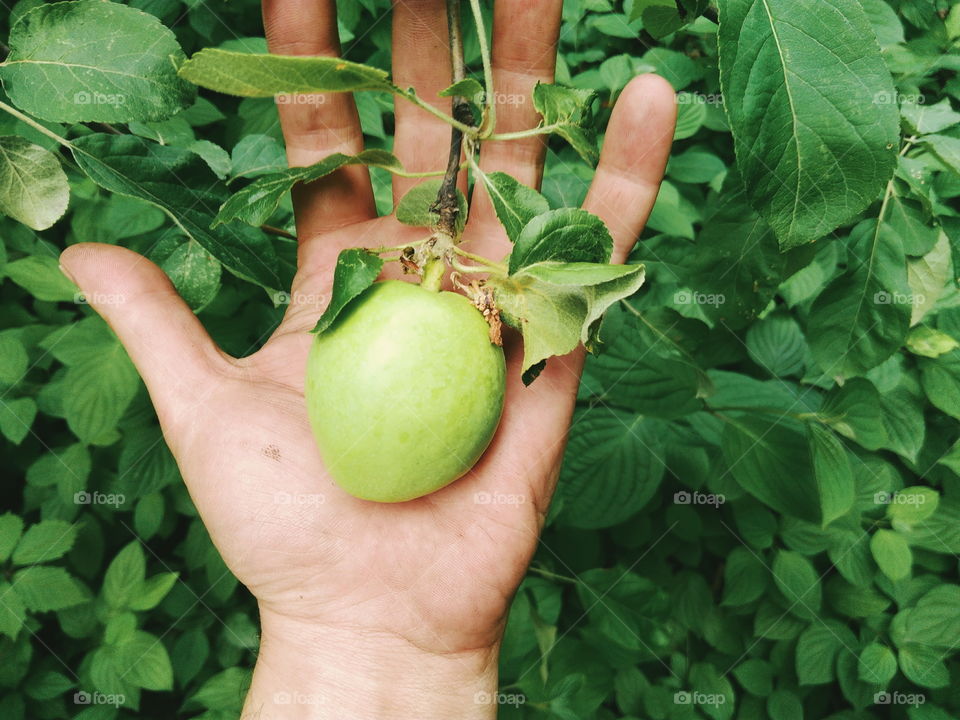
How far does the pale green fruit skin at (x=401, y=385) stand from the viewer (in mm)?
1184

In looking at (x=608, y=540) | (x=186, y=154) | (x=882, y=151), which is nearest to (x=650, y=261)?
(x=882, y=151)

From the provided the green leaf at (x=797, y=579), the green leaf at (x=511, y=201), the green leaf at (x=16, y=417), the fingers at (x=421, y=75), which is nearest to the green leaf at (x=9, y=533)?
the green leaf at (x=16, y=417)

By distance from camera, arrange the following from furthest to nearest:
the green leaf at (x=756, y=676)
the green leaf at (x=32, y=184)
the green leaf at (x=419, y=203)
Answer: the green leaf at (x=756, y=676)
the green leaf at (x=419, y=203)
the green leaf at (x=32, y=184)

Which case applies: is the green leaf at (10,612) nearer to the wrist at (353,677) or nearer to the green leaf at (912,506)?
the wrist at (353,677)

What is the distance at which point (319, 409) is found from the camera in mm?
1274

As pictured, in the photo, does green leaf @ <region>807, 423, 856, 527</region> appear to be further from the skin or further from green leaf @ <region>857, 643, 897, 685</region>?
green leaf @ <region>857, 643, 897, 685</region>

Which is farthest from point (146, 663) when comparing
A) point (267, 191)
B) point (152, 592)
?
point (267, 191)

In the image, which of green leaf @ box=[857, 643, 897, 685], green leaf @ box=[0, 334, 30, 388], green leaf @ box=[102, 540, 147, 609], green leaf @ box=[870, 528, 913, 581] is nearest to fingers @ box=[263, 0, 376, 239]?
green leaf @ box=[0, 334, 30, 388]

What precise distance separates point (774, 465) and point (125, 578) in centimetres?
188

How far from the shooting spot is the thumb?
146cm

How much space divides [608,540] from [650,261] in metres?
1.42

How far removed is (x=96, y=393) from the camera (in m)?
1.78

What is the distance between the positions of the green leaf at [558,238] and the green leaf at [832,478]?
77 cm

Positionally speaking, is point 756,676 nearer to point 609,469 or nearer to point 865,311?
point 609,469
